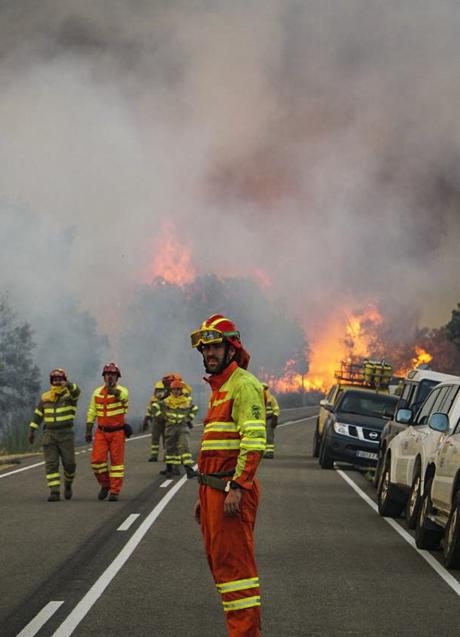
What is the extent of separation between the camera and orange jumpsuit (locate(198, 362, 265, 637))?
7.85 metres

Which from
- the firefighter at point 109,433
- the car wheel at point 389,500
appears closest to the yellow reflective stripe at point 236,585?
the car wheel at point 389,500

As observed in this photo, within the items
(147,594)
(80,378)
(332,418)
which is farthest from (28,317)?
(147,594)

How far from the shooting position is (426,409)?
1750 cm

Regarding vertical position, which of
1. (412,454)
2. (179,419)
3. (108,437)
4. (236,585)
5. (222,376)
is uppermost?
(179,419)

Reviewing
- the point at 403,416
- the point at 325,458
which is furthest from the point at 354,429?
the point at 403,416

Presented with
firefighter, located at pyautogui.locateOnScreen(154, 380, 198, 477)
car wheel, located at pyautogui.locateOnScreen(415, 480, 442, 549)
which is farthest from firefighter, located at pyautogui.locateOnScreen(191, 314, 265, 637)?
firefighter, located at pyautogui.locateOnScreen(154, 380, 198, 477)

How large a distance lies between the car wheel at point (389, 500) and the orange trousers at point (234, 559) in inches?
417

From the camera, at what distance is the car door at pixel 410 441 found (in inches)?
669

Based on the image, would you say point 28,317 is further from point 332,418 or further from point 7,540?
point 7,540

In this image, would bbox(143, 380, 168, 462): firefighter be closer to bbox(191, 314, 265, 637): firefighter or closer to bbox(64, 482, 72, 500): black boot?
bbox(64, 482, 72, 500): black boot

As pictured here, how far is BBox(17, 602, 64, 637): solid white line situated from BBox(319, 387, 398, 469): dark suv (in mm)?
16781

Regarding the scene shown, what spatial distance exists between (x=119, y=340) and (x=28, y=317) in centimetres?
4359

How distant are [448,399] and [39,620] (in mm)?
7194

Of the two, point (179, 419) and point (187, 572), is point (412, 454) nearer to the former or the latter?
point (187, 572)
